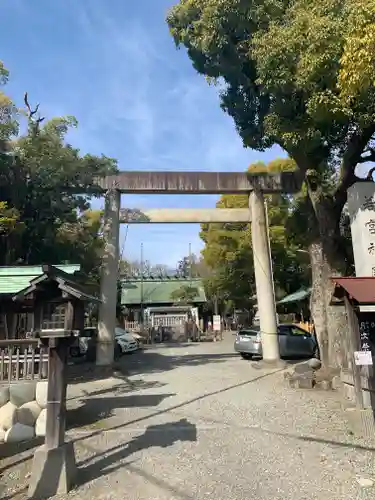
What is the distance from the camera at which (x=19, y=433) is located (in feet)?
26.5

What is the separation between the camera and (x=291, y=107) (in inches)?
428

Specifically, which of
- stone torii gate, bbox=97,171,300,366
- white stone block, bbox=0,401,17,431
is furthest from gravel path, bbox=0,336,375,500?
stone torii gate, bbox=97,171,300,366

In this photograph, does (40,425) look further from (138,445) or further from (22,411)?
(138,445)

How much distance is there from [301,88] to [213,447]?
793 cm

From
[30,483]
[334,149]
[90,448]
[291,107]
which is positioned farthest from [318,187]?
[30,483]

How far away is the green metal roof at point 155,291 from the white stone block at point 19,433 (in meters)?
28.9

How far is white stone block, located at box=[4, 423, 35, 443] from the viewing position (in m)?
7.97

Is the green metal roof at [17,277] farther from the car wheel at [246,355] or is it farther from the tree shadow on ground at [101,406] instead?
the car wheel at [246,355]

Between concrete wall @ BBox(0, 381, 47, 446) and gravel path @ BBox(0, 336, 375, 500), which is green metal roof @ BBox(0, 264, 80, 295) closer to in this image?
concrete wall @ BBox(0, 381, 47, 446)

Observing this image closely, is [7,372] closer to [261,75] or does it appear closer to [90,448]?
[90,448]

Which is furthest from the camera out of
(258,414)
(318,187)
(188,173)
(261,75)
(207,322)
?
(207,322)

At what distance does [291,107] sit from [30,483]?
1001cm

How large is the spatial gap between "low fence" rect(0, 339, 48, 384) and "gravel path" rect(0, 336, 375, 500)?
1.26 m

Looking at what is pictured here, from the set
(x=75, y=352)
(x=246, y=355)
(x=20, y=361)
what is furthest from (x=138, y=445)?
(x=75, y=352)
